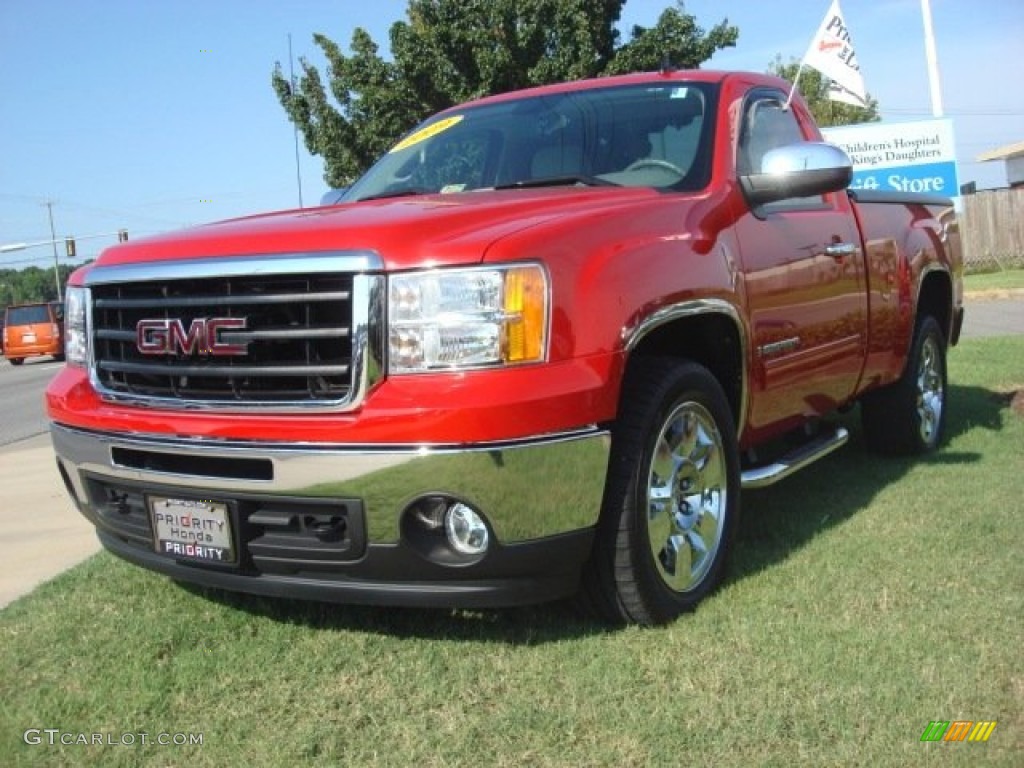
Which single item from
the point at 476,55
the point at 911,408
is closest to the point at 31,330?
the point at 476,55

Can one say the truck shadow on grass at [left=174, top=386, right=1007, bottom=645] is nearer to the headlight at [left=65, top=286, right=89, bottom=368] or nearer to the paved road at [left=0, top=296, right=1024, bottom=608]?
the headlight at [left=65, top=286, right=89, bottom=368]

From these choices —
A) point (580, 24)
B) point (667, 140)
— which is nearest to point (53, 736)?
point (667, 140)

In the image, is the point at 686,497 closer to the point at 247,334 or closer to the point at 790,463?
the point at 790,463

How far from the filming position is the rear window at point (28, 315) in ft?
79.7

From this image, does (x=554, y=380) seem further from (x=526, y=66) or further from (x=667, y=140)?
(x=526, y=66)

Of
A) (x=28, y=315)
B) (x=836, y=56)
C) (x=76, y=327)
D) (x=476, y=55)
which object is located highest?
(x=476, y=55)

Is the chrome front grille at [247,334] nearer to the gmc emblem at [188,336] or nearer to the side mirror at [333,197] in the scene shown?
the gmc emblem at [188,336]

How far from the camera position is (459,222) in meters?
2.92

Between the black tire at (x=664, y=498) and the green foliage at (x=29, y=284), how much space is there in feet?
251

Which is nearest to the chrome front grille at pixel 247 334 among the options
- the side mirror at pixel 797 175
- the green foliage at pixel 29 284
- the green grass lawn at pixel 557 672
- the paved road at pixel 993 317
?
the green grass lawn at pixel 557 672

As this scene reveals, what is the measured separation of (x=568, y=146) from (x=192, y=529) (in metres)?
2.16

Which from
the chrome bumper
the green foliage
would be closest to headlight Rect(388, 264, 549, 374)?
the chrome bumper

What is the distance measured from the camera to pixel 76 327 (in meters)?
3.55

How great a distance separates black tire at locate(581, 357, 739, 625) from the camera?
10.1ft
